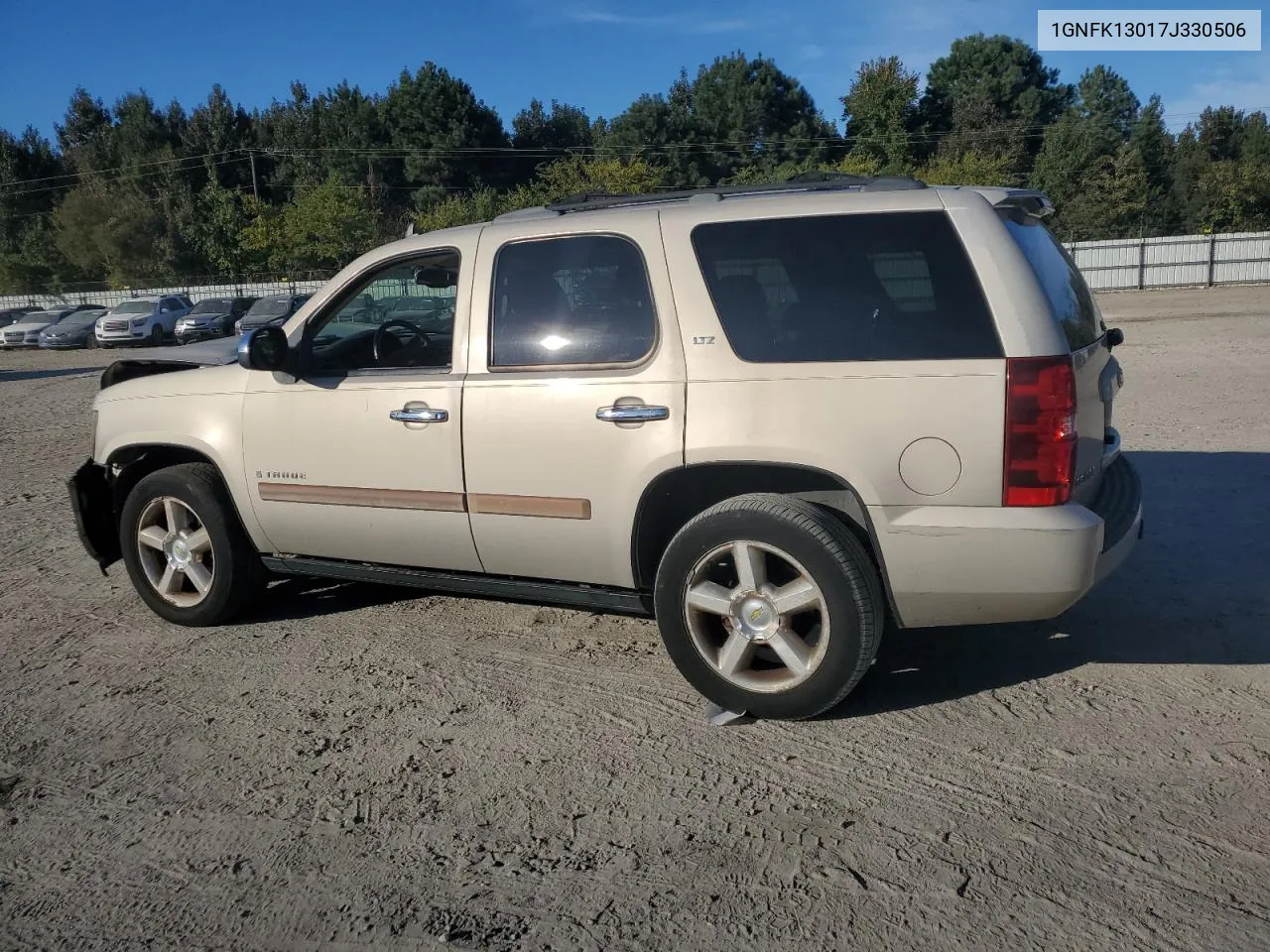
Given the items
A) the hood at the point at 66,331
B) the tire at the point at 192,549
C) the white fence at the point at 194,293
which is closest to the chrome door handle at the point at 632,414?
the tire at the point at 192,549

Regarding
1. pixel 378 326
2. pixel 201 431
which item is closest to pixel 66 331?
pixel 201 431

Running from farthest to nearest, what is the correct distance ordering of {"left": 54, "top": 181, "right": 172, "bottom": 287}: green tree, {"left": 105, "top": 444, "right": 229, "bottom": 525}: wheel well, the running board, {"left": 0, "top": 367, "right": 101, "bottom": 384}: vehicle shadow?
{"left": 54, "top": 181, "right": 172, "bottom": 287}: green tree < {"left": 0, "top": 367, "right": 101, "bottom": 384}: vehicle shadow < {"left": 105, "top": 444, "right": 229, "bottom": 525}: wheel well < the running board

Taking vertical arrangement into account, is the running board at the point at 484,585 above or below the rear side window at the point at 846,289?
below

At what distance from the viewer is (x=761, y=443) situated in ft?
12.5

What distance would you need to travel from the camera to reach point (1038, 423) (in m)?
3.48

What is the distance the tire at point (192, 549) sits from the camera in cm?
507

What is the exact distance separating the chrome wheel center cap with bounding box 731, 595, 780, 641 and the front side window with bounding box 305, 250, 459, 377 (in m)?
1.81

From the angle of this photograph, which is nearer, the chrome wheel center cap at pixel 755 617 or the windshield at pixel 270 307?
the chrome wheel center cap at pixel 755 617

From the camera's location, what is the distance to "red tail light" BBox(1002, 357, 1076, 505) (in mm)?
3473

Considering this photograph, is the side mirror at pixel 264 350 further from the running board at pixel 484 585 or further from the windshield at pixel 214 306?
the windshield at pixel 214 306

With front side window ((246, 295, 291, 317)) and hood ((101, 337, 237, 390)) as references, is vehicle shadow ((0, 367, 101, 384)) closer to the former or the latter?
front side window ((246, 295, 291, 317))

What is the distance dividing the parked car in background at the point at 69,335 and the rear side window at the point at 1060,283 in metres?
36.3

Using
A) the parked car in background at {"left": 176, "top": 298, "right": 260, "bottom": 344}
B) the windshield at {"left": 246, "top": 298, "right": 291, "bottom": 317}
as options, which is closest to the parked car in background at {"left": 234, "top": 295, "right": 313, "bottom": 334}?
the windshield at {"left": 246, "top": 298, "right": 291, "bottom": 317}

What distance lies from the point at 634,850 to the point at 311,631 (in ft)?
8.52
